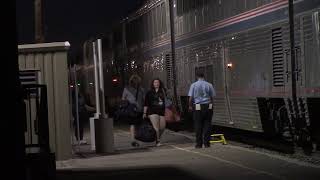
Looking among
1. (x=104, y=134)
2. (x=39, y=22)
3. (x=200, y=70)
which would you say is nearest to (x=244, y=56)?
(x=200, y=70)

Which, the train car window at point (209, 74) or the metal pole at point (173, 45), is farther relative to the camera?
the metal pole at point (173, 45)

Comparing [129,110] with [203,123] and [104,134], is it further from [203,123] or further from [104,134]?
[203,123]

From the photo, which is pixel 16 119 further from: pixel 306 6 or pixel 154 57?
pixel 154 57

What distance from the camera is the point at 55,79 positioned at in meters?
13.3

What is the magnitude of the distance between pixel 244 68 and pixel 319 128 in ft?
7.49

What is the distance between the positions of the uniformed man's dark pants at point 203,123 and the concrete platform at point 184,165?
0.23 m

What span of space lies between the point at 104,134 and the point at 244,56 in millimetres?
3402

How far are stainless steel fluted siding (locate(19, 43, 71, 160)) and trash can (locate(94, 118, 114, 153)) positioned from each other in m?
1.04

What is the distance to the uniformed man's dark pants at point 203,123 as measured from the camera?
14.3 m

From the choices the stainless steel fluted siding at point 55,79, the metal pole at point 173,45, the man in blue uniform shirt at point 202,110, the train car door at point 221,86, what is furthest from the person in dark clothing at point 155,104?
the metal pole at point 173,45

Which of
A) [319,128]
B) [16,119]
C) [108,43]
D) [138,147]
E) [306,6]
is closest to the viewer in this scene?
[16,119]

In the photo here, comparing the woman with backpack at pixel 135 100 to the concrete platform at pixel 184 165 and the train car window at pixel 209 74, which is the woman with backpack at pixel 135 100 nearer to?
the concrete platform at pixel 184 165

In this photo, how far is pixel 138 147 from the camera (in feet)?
51.0

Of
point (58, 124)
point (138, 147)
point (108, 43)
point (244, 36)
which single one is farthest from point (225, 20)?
point (108, 43)
